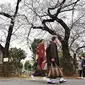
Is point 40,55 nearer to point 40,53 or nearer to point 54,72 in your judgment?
point 40,53

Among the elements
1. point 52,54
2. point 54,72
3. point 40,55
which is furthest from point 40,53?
point 54,72

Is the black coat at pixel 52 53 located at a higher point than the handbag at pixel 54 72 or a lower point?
higher

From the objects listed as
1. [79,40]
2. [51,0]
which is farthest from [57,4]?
[79,40]

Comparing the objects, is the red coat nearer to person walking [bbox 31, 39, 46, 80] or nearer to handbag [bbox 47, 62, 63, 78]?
person walking [bbox 31, 39, 46, 80]

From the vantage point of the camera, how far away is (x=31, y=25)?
25156mm

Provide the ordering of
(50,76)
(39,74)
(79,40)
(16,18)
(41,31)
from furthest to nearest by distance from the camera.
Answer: (79,40)
(41,31)
(16,18)
(39,74)
(50,76)

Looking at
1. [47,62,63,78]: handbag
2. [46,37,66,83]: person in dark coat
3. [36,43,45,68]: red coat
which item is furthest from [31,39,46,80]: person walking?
[47,62,63,78]: handbag

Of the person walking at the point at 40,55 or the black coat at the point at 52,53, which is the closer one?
the black coat at the point at 52,53

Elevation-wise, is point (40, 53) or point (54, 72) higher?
point (40, 53)

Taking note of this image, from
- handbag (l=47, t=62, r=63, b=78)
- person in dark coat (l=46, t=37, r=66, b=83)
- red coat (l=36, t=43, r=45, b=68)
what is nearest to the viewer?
handbag (l=47, t=62, r=63, b=78)

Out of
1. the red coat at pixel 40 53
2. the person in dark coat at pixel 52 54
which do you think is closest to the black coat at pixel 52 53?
the person in dark coat at pixel 52 54

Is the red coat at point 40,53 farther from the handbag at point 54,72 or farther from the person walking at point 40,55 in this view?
the handbag at point 54,72

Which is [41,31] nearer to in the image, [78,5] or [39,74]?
[78,5]

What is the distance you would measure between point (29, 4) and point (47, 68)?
1502 centimetres
